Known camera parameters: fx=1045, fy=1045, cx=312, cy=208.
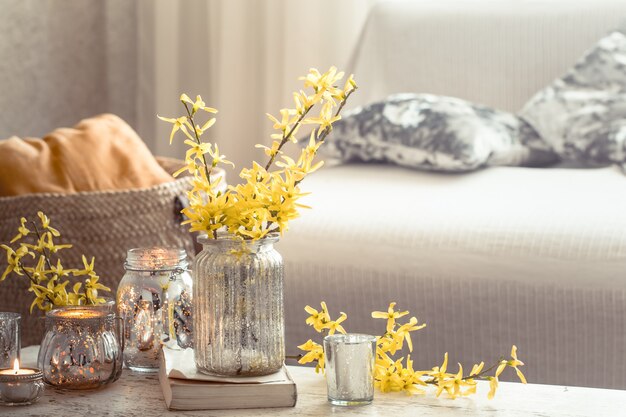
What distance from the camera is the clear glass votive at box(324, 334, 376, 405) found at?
107 centimetres

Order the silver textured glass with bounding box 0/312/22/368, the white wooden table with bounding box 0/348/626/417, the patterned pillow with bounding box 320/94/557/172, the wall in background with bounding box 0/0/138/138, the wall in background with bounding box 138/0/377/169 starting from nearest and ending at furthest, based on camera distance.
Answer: the white wooden table with bounding box 0/348/626/417, the silver textured glass with bounding box 0/312/22/368, the patterned pillow with bounding box 320/94/557/172, the wall in background with bounding box 0/0/138/138, the wall in background with bounding box 138/0/377/169

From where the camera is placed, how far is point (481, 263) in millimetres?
1782

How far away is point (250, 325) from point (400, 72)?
179cm

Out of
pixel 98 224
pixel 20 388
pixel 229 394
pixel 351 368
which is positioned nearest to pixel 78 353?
pixel 20 388

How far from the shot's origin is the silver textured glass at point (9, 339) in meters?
1.19

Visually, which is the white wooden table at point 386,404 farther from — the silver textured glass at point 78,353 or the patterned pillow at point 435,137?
the patterned pillow at point 435,137

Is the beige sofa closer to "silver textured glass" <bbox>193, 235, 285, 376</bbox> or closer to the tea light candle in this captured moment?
"silver textured glass" <bbox>193, 235, 285, 376</bbox>

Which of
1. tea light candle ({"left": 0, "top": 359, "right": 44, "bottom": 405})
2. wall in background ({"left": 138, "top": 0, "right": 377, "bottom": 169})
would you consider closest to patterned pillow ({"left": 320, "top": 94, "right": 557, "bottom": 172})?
wall in background ({"left": 138, "top": 0, "right": 377, "bottom": 169})

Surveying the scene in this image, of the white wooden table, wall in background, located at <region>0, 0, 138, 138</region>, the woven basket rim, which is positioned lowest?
the white wooden table

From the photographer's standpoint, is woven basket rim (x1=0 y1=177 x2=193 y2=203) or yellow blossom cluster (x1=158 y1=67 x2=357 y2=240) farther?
woven basket rim (x1=0 y1=177 x2=193 y2=203)

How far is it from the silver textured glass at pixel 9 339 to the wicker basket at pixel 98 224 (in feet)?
2.11

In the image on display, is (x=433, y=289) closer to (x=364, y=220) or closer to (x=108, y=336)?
(x=364, y=220)

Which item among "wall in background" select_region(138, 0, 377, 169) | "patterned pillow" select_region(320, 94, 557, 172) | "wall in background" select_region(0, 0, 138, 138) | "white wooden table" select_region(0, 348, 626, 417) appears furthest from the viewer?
"wall in background" select_region(138, 0, 377, 169)

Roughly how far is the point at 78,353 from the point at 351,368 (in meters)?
0.30
